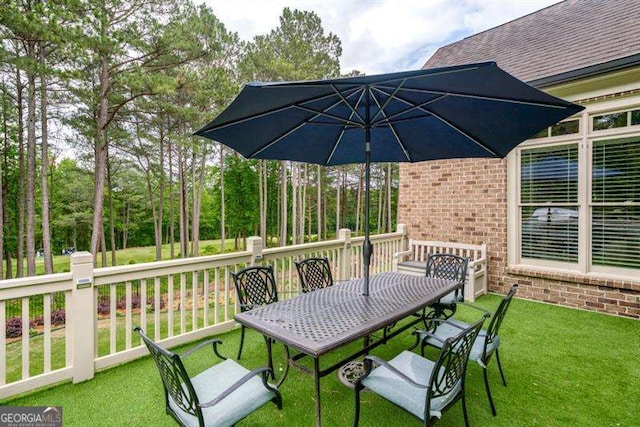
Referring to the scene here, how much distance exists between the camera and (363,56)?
16.6m

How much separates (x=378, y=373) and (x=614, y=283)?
4283 millimetres

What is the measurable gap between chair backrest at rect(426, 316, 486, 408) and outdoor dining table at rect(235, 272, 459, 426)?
50 centimetres

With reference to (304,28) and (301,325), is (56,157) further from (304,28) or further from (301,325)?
(301,325)

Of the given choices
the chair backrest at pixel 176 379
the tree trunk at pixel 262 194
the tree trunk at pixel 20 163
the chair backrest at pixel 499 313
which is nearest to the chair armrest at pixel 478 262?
the chair backrest at pixel 499 313

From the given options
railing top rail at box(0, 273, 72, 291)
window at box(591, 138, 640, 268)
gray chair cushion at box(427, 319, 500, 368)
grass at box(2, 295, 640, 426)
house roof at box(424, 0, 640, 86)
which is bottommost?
grass at box(2, 295, 640, 426)

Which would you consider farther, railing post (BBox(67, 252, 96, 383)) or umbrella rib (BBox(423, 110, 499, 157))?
umbrella rib (BBox(423, 110, 499, 157))

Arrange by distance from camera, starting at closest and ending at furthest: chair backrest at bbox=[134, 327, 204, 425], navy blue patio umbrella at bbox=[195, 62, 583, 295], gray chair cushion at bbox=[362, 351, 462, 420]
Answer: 1. chair backrest at bbox=[134, 327, 204, 425]
2. gray chair cushion at bbox=[362, 351, 462, 420]
3. navy blue patio umbrella at bbox=[195, 62, 583, 295]

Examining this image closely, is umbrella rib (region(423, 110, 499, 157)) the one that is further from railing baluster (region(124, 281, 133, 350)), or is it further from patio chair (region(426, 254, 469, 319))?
railing baluster (region(124, 281, 133, 350))

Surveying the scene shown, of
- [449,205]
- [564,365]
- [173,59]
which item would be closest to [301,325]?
[564,365]

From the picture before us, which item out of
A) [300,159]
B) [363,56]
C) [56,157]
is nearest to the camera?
[300,159]

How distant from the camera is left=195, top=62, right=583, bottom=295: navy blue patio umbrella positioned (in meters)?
1.91

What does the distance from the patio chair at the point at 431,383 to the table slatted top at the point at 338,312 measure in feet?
1.02

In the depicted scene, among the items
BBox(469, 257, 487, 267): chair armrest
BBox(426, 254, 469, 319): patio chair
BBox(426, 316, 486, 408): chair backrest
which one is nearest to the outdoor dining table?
BBox(426, 316, 486, 408): chair backrest

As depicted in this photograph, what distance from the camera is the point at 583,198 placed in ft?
14.4
